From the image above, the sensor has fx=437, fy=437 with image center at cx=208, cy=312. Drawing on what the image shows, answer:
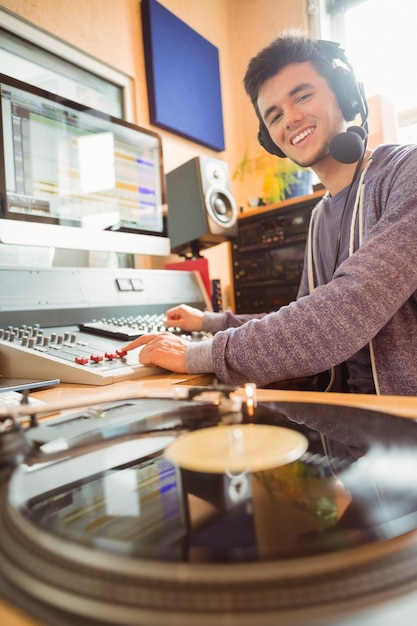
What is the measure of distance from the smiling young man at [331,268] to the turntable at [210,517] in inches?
11.7

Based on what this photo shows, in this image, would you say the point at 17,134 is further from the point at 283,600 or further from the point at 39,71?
the point at 283,600

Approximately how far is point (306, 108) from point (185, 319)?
2.12ft

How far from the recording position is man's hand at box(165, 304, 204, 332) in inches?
47.2

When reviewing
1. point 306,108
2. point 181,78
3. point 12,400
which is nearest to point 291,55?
point 306,108

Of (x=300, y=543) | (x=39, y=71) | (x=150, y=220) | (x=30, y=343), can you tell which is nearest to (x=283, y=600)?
(x=300, y=543)

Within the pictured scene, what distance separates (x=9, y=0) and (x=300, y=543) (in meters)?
1.91

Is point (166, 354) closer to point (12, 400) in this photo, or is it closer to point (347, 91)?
point (12, 400)

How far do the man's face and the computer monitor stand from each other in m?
0.47

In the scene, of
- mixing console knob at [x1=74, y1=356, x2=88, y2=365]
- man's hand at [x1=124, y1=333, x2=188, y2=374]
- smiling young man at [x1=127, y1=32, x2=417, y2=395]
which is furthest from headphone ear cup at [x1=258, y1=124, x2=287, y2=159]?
mixing console knob at [x1=74, y1=356, x2=88, y2=365]

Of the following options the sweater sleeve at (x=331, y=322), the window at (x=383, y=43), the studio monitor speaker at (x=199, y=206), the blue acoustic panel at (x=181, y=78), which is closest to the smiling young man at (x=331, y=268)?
the sweater sleeve at (x=331, y=322)

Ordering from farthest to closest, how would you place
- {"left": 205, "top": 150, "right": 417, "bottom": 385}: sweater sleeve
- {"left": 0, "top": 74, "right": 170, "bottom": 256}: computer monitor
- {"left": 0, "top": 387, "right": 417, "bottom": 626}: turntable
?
{"left": 0, "top": 74, "right": 170, "bottom": 256}: computer monitor → {"left": 205, "top": 150, "right": 417, "bottom": 385}: sweater sleeve → {"left": 0, "top": 387, "right": 417, "bottom": 626}: turntable

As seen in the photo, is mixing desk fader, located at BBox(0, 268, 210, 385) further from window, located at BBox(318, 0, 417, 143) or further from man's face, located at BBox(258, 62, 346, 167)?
window, located at BBox(318, 0, 417, 143)

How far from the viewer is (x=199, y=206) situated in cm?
169

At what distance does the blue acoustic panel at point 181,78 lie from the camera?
2074 millimetres
